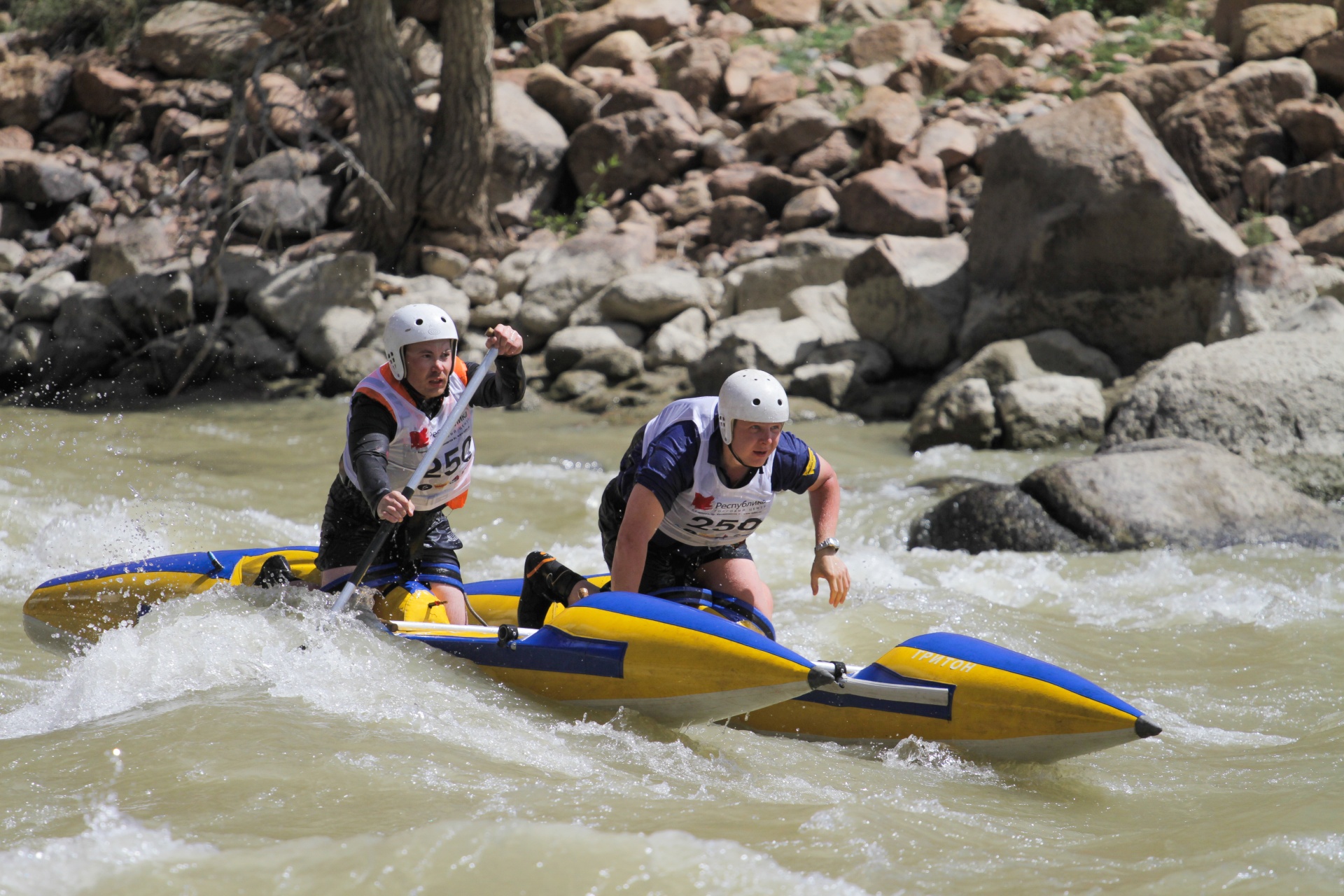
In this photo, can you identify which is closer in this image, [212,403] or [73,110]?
[212,403]

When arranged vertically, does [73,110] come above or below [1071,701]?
above

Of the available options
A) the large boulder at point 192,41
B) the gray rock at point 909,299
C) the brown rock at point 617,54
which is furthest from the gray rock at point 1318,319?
the large boulder at point 192,41

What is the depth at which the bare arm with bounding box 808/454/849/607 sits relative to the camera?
3.89 m

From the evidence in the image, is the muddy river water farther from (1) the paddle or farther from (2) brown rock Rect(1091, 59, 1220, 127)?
(2) brown rock Rect(1091, 59, 1220, 127)

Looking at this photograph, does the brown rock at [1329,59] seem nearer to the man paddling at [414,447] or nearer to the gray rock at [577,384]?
the gray rock at [577,384]

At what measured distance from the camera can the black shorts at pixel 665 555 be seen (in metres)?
4.06

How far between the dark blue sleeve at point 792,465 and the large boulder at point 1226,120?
950 cm

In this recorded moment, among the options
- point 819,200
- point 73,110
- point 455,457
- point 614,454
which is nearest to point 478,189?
point 819,200

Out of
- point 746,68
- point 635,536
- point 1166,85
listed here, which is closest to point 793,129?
point 746,68

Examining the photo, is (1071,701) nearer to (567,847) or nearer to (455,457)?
(567,847)

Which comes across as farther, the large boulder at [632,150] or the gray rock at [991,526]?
the large boulder at [632,150]

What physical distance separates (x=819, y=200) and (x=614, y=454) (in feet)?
16.0

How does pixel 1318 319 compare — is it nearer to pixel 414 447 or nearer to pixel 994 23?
pixel 414 447

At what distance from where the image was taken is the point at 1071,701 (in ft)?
10.8
